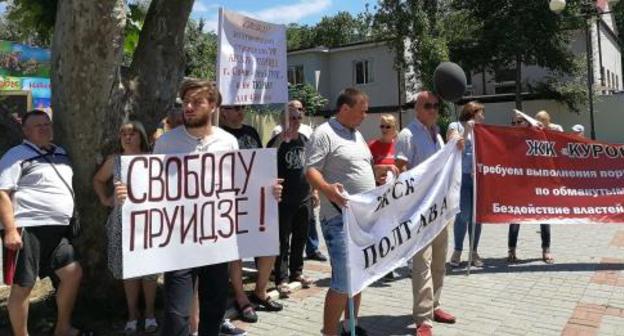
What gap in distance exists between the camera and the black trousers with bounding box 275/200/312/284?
6312 mm

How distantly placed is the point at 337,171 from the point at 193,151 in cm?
112

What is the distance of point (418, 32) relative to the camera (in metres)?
30.3

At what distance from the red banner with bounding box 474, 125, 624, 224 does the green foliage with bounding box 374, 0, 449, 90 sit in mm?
21472

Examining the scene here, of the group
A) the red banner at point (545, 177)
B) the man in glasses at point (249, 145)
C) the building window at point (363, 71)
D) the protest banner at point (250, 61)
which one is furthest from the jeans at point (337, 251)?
the building window at point (363, 71)

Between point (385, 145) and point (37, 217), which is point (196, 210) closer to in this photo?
point (37, 217)

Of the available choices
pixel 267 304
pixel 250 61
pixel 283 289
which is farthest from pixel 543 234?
pixel 250 61

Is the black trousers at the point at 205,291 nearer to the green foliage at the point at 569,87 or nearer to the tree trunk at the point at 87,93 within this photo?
the tree trunk at the point at 87,93

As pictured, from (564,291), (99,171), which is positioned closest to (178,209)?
(99,171)

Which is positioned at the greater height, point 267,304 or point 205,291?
point 205,291

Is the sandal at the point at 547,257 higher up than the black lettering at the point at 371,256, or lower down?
lower down

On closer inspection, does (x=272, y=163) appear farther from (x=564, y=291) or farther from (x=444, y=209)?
(x=564, y=291)

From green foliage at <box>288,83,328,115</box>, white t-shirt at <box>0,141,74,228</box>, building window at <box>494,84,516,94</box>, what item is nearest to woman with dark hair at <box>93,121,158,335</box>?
white t-shirt at <box>0,141,74,228</box>

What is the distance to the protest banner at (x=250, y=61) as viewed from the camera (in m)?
5.49

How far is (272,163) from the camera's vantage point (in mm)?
4371
